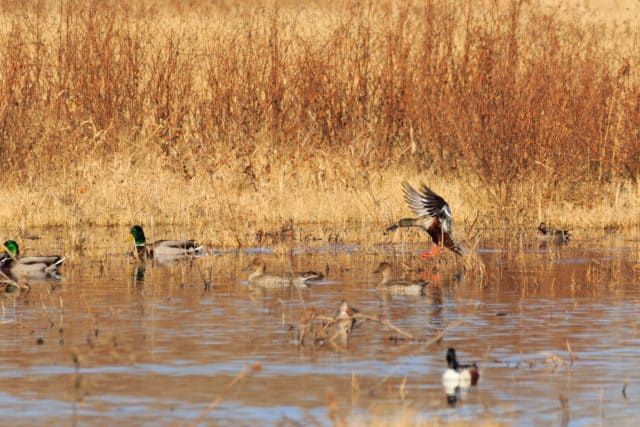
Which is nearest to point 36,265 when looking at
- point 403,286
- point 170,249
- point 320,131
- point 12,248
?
point 12,248

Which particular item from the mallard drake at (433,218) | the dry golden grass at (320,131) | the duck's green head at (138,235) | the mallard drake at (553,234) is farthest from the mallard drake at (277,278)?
the mallard drake at (553,234)

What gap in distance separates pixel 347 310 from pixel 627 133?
12058 millimetres

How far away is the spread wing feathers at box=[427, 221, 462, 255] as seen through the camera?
1706 centimetres

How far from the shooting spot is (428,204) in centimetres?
1780

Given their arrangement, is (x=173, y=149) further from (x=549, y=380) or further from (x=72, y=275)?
(x=549, y=380)

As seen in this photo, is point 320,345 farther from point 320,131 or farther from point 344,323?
point 320,131

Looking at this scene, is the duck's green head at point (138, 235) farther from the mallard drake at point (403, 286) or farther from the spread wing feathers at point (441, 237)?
the mallard drake at point (403, 286)

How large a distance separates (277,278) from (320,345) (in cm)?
379

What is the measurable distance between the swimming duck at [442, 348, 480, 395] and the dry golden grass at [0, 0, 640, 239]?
10.1 meters

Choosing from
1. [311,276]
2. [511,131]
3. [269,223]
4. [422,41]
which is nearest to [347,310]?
[311,276]

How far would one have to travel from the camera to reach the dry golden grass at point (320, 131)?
21438 mm

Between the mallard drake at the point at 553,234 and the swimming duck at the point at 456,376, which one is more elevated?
the mallard drake at the point at 553,234

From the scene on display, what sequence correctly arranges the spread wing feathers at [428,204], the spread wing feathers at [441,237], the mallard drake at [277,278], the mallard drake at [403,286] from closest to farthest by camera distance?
1. the mallard drake at [403,286]
2. the mallard drake at [277,278]
3. the spread wing feathers at [441,237]
4. the spread wing feathers at [428,204]

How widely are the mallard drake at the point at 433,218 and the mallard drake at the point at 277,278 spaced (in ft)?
7.90
